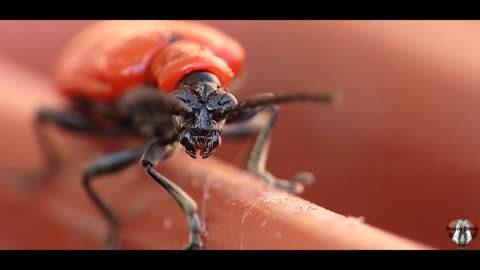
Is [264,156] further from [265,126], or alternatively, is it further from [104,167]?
[104,167]

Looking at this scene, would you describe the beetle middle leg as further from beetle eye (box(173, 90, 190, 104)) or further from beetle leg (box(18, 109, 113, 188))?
beetle leg (box(18, 109, 113, 188))

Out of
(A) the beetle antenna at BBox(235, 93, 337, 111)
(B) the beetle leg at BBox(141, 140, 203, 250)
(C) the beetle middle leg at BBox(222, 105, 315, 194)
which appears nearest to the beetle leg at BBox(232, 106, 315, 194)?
(C) the beetle middle leg at BBox(222, 105, 315, 194)

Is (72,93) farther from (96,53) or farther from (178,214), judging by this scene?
(178,214)

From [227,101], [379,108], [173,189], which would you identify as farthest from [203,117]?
[379,108]

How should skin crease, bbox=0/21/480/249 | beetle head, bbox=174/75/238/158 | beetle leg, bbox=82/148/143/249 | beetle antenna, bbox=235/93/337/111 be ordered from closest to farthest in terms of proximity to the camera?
beetle head, bbox=174/75/238/158 → beetle antenna, bbox=235/93/337/111 → skin crease, bbox=0/21/480/249 → beetle leg, bbox=82/148/143/249

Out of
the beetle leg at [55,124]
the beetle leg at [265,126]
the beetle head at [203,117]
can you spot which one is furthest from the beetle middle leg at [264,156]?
the beetle leg at [55,124]

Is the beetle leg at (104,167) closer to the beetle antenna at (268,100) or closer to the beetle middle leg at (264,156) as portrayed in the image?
the beetle middle leg at (264,156)
